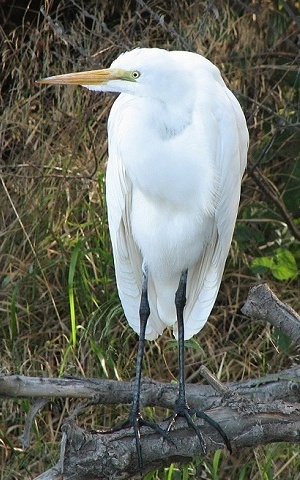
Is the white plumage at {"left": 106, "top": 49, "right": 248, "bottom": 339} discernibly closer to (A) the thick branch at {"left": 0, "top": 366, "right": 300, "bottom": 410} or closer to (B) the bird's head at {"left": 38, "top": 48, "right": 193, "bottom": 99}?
(B) the bird's head at {"left": 38, "top": 48, "right": 193, "bottom": 99}

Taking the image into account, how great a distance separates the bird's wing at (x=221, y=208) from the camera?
2236mm

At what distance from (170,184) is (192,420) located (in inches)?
21.8

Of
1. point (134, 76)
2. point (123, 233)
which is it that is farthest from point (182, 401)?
point (134, 76)

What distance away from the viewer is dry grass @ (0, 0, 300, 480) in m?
2.96

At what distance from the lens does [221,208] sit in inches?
90.5

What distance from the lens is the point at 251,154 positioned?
3.28m

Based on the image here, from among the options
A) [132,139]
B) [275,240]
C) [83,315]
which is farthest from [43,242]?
[132,139]

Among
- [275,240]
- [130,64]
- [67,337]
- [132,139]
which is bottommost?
[67,337]

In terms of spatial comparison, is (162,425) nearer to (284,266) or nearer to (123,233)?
(123,233)

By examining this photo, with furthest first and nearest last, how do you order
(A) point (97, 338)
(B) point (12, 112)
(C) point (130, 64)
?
1. (B) point (12, 112)
2. (A) point (97, 338)
3. (C) point (130, 64)

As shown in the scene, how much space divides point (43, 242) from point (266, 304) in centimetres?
127

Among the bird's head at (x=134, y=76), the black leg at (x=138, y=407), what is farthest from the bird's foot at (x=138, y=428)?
the bird's head at (x=134, y=76)

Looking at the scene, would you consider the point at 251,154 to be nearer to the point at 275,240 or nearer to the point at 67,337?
the point at 275,240

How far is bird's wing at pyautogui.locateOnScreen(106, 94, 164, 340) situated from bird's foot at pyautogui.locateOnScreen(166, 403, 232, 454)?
0.36 m
